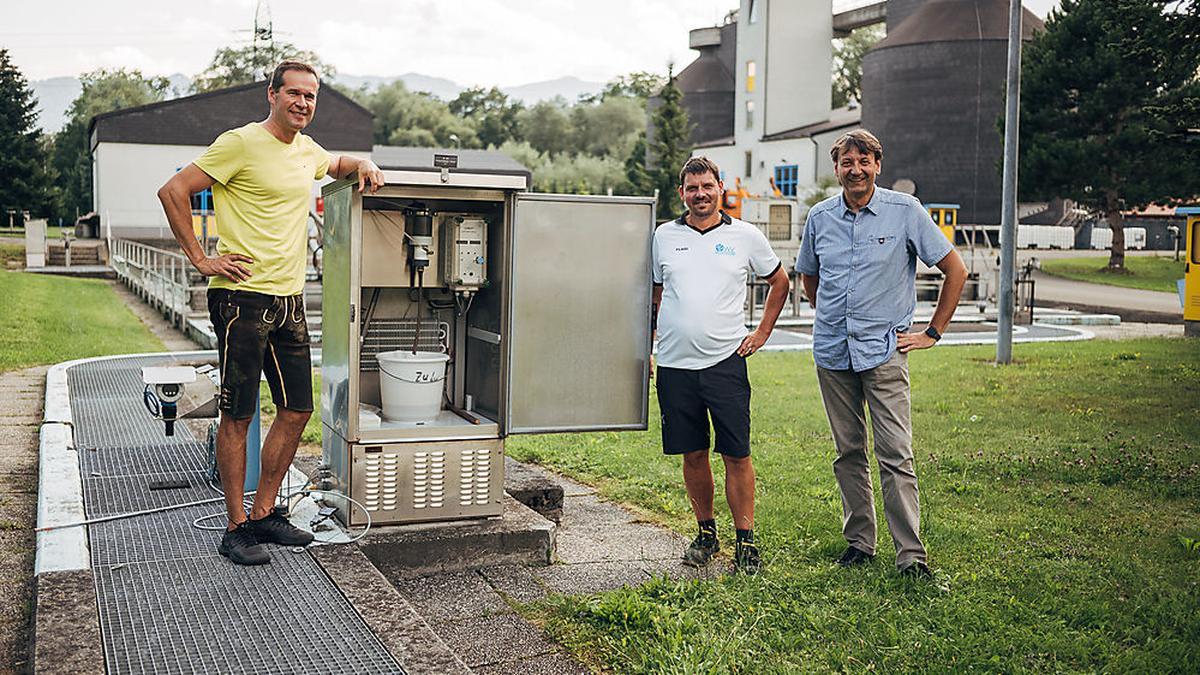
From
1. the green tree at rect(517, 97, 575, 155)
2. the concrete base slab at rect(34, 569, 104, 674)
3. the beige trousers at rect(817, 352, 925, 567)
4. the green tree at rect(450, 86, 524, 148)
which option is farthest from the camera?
the green tree at rect(450, 86, 524, 148)

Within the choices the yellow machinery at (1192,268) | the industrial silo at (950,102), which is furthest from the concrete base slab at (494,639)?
the industrial silo at (950,102)

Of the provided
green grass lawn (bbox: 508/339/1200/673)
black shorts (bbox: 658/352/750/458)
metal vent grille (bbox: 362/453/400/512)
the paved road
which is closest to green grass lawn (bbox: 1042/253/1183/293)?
the paved road

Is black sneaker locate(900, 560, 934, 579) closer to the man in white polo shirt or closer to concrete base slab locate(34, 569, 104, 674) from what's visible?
the man in white polo shirt

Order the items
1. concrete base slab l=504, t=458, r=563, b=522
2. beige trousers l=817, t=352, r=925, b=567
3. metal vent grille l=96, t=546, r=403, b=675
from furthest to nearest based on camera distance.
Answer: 1. concrete base slab l=504, t=458, r=563, b=522
2. beige trousers l=817, t=352, r=925, b=567
3. metal vent grille l=96, t=546, r=403, b=675

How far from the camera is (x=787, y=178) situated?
59.2m

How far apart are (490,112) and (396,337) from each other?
108 meters

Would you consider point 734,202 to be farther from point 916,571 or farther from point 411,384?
point 916,571

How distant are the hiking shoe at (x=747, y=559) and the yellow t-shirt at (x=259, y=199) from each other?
2.44m

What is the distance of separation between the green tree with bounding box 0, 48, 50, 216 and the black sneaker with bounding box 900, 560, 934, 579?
5045cm

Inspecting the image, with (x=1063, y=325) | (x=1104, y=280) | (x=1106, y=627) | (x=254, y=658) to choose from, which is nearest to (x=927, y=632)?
(x=1106, y=627)

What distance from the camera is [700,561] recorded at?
598 cm

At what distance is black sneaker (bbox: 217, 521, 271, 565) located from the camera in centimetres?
540

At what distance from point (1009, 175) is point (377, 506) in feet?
39.4

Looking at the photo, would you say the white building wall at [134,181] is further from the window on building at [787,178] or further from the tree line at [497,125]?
the window on building at [787,178]
